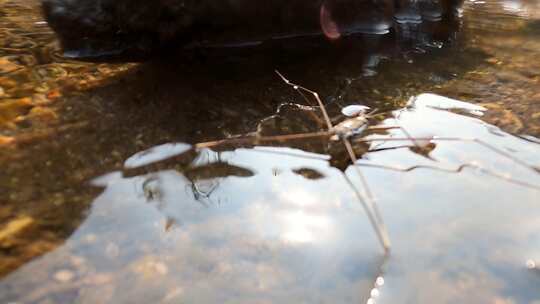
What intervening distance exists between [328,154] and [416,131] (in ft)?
1.68

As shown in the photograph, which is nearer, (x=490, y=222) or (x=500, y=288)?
(x=500, y=288)

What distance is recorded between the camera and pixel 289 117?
2.44 meters

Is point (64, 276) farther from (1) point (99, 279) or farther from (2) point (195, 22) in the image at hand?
(2) point (195, 22)

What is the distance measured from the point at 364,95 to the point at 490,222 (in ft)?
4.09

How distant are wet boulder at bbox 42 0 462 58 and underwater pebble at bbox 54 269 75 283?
211 cm

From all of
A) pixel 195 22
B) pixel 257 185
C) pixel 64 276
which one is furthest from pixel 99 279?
pixel 195 22

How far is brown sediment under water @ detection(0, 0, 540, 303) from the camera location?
1.42 metres

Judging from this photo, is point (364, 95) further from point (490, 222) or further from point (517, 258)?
point (517, 258)

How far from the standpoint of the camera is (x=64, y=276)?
141cm

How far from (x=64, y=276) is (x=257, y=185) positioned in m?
0.77

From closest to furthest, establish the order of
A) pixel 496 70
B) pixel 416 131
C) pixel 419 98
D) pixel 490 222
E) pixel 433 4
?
1. pixel 490 222
2. pixel 416 131
3. pixel 419 98
4. pixel 496 70
5. pixel 433 4

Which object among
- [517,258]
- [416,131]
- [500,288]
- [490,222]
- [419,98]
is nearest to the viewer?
[500,288]

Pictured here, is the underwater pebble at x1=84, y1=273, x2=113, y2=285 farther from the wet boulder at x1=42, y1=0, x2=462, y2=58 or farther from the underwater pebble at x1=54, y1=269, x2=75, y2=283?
the wet boulder at x1=42, y1=0, x2=462, y2=58

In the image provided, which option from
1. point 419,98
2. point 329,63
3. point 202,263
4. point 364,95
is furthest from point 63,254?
point 329,63
